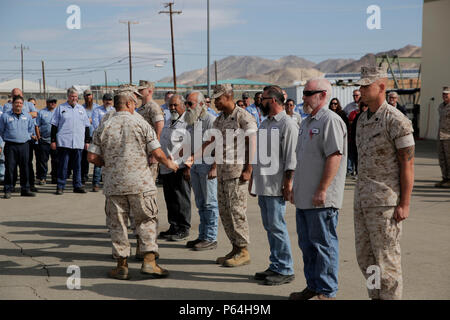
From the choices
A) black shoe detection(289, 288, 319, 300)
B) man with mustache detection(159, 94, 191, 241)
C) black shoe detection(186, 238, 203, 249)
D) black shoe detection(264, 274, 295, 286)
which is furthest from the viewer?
man with mustache detection(159, 94, 191, 241)

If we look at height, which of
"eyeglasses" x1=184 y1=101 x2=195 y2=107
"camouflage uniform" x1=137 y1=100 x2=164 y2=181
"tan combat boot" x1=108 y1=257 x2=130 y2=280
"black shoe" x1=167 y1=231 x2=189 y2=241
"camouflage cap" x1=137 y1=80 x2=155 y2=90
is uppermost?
"camouflage cap" x1=137 y1=80 x2=155 y2=90

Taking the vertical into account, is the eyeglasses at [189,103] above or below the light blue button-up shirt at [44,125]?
→ above

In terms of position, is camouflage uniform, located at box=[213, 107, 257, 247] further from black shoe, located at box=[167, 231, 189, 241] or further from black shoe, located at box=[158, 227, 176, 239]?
black shoe, located at box=[158, 227, 176, 239]

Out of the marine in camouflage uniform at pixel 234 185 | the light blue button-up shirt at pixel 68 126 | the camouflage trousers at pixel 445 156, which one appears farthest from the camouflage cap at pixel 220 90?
the camouflage trousers at pixel 445 156

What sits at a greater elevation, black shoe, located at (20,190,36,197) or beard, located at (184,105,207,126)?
beard, located at (184,105,207,126)

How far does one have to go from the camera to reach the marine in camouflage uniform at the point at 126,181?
509cm

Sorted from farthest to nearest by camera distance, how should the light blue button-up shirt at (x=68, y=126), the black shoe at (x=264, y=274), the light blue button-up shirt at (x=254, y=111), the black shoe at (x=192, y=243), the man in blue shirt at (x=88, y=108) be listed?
the light blue button-up shirt at (x=254, y=111) < the man in blue shirt at (x=88, y=108) < the light blue button-up shirt at (x=68, y=126) < the black shoe at (x=192, y=243) < the black shoe at (x=264, y=274)

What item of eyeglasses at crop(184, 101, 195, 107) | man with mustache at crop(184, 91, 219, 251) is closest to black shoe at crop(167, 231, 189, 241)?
man with mustache at crop(184, 91, 219, 251)

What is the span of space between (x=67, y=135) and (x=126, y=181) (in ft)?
20.3

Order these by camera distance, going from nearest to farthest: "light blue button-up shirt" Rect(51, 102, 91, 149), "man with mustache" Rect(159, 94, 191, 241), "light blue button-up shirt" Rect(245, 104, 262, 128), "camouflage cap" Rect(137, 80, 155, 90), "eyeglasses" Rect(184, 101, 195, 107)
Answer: "eyeglasses" Rect(184, 101, 195, 107)
"man with mustache" Rect(159, 94, 191, 241)
"camouflage cap" Rect(137, 80, 155, 90)
"light blue button-up shirt" Rect(51, 102, 91, 149)
"light blue button-up shirt" Rect(245, 104, 262, 128)

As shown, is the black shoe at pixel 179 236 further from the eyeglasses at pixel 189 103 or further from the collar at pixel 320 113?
the collar at pixel 320 113

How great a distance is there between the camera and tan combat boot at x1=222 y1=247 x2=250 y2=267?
560cm

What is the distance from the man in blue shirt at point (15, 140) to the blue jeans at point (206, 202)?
5.39m

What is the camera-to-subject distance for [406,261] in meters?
5.61
